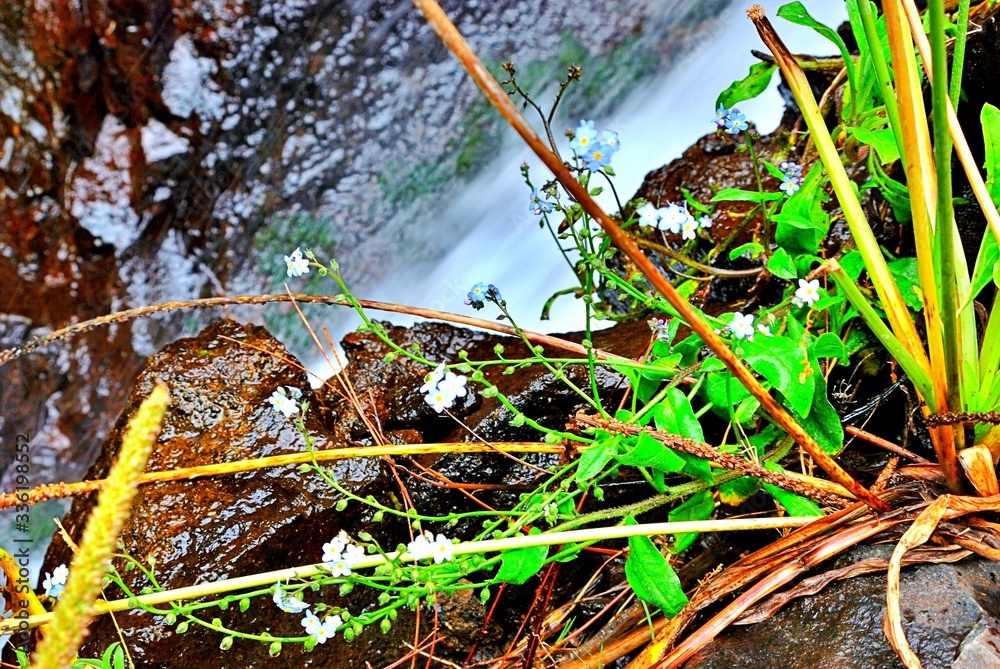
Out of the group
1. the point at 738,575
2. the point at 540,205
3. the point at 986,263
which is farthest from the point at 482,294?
the point at 986,263

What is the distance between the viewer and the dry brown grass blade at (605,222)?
2.61 feet

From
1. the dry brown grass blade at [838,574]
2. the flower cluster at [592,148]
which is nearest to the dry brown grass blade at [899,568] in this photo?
the dry brown grass blade at [838,574]

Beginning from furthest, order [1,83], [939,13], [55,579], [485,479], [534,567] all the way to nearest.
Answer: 1. [1,83]
2. [485,479]
3. [55,579]
4. [534,567]
5. [939,13]

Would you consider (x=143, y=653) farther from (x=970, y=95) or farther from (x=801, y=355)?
(x=970, y=95)

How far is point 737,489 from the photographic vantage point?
1.51m

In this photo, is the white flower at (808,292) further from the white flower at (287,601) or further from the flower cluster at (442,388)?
the white flower at (287,601)

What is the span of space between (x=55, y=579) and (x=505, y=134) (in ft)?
10.9

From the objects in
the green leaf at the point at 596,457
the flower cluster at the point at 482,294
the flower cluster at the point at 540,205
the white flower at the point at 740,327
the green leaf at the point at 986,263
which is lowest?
the green leaf at the point at 986,263

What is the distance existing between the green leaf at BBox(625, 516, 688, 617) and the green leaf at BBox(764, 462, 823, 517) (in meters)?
0.26

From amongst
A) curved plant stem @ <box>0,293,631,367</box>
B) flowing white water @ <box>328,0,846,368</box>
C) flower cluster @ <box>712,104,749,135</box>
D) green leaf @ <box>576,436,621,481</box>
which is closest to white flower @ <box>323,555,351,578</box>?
green leaf @ <box>576,436,621,481</box>

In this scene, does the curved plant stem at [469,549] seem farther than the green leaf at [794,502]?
No

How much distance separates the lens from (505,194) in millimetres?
4125

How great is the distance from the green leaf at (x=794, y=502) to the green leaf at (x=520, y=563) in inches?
18.2

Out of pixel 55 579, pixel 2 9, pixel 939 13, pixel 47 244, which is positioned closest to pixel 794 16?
pixel 939 13
